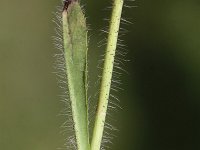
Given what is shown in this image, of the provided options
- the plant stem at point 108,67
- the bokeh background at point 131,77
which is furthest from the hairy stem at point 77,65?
the bokeh background at point 131,77

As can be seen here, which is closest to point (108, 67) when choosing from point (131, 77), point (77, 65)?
point (77, 65)

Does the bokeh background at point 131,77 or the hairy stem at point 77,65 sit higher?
the bokeh background at point 131,77

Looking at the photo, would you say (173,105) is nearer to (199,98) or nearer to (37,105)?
(199,98)

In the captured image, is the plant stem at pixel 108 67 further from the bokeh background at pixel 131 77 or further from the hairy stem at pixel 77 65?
the bokeh background at pixel 131 77

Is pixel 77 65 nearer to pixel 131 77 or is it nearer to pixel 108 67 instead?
pixel 108 67

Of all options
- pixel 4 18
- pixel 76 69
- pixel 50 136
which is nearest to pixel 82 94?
pixel 76 69
